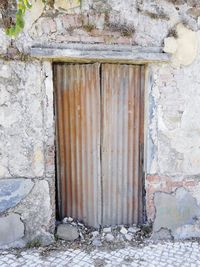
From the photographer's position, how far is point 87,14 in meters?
3.43

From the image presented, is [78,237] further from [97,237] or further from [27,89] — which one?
[27,89]

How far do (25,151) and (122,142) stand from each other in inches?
42.9

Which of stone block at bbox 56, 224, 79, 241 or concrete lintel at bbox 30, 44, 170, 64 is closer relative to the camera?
concrete lintel at bbox 30, 44, 170, 64

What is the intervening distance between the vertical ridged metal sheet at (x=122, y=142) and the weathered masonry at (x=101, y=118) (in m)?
0.01

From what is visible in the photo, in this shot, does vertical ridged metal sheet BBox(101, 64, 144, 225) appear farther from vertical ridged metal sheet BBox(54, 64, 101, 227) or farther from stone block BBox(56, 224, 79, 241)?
stone block BBox(56, 224, 79, 241)

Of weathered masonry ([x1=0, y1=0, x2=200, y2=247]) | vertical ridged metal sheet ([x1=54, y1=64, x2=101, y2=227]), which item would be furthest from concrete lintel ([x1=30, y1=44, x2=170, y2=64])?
vertical ridged metal sheet ([x1=54, y1=64, x2=101, y2=227])

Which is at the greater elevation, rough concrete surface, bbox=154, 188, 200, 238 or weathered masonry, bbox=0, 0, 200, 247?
weathered masonry, bbox=0, 0, 200, 247

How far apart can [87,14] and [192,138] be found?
1728 mm

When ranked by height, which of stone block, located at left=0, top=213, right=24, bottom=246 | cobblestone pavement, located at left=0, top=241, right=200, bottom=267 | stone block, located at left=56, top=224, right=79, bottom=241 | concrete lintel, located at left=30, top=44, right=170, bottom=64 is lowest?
cobblestone pavement, located at left=0, top=241, right=200, bottom=267

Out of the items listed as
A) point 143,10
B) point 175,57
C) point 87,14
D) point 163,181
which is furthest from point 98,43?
point 163,181

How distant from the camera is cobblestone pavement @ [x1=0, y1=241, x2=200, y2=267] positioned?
336cm

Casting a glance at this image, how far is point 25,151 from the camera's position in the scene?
3516 mm

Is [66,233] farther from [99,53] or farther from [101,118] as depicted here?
[99,53]

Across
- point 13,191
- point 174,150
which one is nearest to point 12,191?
point 13,191
